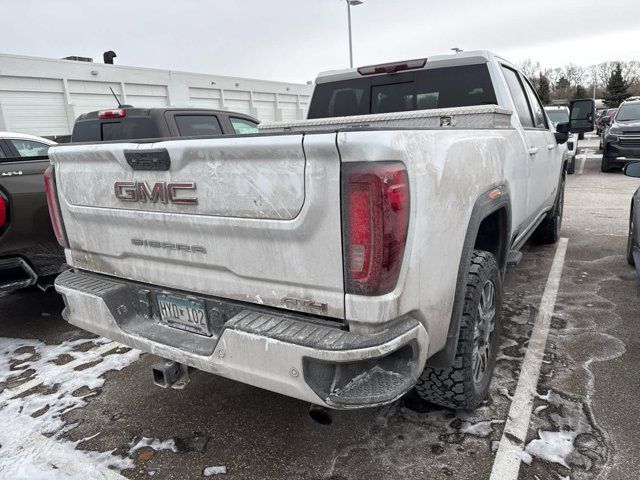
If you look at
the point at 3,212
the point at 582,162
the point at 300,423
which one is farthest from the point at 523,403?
the point at 582,162

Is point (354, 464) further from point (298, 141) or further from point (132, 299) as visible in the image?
point (298, 141)

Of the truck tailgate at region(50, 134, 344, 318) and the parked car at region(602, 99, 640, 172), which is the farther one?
the parked car at region(602, 99, 640, 172)

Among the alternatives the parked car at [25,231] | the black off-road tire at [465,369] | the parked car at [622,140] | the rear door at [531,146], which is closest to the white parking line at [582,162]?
the parked car at [622,140]

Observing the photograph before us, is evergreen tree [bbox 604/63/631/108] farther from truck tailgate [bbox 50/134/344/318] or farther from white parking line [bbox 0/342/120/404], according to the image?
truck tailgate [bbox 50/134/344/318]

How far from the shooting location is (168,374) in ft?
7.88

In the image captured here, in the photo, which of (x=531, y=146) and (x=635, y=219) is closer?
(x=531, y=146)

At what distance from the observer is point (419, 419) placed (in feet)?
8.88

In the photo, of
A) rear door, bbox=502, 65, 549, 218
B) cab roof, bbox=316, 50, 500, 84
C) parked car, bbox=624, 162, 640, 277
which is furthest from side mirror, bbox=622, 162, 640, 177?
cab roof, bbox=316, 50, 500, 84

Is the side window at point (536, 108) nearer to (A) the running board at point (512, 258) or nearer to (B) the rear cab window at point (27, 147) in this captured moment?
(A) the running board at point (512, 258)

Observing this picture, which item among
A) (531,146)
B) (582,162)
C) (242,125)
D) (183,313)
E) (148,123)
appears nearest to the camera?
(183,313)

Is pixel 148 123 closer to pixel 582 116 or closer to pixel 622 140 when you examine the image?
pixel 582 116

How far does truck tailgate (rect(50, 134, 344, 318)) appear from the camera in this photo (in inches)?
73.0

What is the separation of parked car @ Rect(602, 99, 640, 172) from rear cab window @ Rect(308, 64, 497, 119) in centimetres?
1106

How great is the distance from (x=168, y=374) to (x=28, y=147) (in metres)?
4.67
